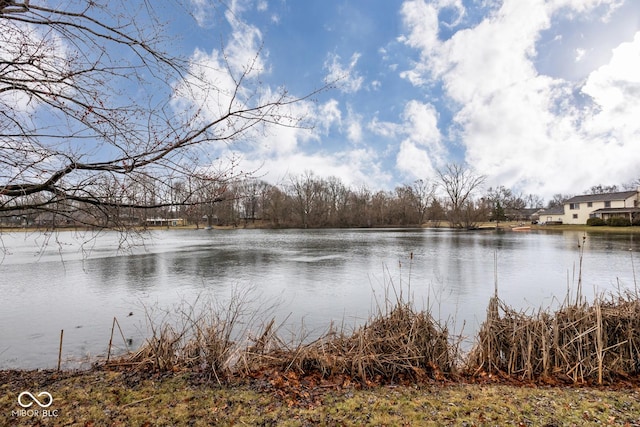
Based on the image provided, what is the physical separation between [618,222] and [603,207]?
340 inches

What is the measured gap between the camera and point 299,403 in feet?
10.3

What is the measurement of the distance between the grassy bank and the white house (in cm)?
4571

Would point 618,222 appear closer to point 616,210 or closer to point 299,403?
point 616,210

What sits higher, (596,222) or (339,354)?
(596,222)

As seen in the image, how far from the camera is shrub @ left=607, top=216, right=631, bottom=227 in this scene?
3603 centimetres

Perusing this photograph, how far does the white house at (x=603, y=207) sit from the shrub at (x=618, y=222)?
683 mm

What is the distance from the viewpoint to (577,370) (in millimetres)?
3895

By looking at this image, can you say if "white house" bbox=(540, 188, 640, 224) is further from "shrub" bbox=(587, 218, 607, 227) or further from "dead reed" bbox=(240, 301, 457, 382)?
"dead reed" bbox=(240, 301, 457, 382)

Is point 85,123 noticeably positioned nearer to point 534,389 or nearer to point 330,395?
point 330,395

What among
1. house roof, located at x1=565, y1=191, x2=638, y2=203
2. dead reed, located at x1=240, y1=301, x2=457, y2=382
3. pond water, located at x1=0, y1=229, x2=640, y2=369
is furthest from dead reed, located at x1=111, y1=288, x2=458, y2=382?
house roof, located at x1=565, y1=191, x2=638, y2=203

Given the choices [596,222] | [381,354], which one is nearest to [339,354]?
[381,354]

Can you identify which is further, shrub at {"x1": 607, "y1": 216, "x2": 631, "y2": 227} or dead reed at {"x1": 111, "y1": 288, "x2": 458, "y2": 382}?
shrub at {"x1": 607, "y1": 216, "x2": 631, "y2": 227}

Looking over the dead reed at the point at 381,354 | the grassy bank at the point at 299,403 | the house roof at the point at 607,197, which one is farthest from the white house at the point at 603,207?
the grassy bank at the point at 299,403

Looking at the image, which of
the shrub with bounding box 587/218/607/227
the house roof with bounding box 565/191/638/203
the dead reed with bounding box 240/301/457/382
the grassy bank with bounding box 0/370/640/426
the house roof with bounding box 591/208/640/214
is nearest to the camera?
the grassy bank with bounding box 0/370/640/426
